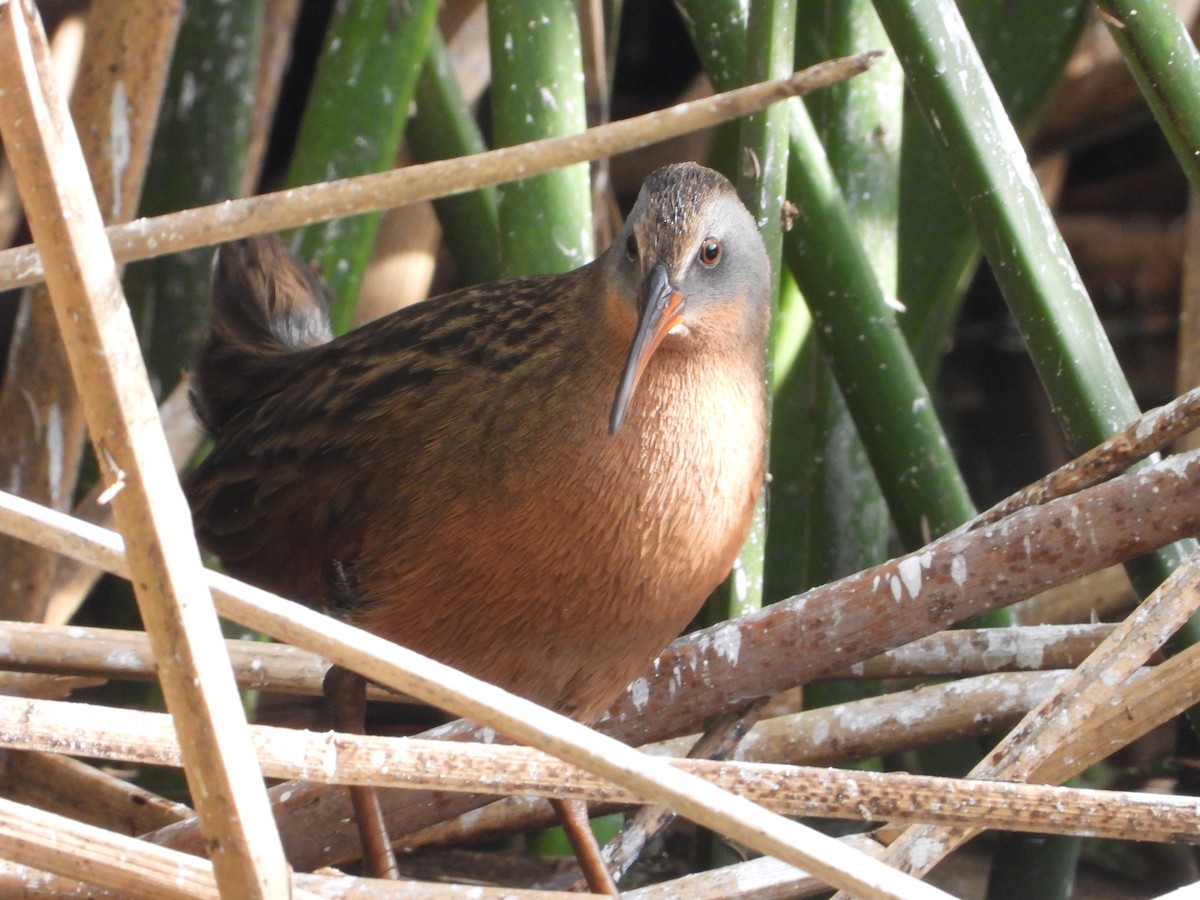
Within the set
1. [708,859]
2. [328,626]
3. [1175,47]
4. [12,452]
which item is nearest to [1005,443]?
[708,859]

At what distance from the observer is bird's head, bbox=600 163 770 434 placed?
179cm

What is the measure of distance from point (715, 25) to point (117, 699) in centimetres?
157

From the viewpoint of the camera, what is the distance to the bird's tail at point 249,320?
8.13 feet

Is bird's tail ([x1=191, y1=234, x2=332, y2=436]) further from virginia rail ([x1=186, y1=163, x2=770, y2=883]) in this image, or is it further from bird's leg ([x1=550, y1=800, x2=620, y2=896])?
bird's leg ([x1=550, y1=800, x2=620, y2=896])

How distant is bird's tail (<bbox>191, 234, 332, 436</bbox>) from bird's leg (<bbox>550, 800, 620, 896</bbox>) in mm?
870

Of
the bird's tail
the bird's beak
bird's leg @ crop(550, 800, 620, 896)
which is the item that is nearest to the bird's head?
the bird's beak

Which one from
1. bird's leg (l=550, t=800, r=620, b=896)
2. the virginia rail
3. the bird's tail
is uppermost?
the bird's tail

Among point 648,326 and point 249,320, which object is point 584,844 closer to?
point 648,326

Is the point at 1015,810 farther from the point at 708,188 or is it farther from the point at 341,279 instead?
the point at 341,279

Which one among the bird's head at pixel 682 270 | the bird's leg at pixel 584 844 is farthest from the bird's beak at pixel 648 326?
the bird's leg at pixel 584 844

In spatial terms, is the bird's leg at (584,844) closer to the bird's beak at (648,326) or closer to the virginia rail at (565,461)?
the virginia rail at (565,461)

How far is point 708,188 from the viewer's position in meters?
1.86

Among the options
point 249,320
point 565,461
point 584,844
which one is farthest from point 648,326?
point 249,320

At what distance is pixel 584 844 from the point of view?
200 cm
